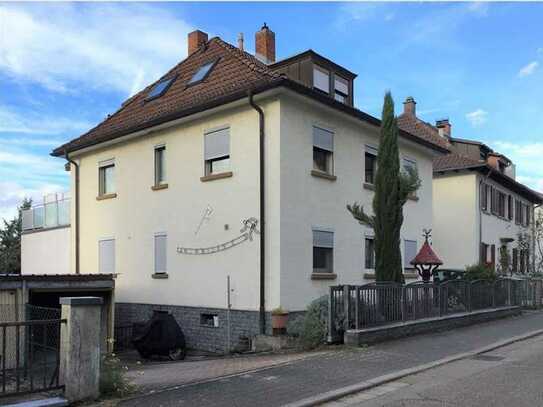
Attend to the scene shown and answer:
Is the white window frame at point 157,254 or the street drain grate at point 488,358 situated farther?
the white window frame at point 157,254

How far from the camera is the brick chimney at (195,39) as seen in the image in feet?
74.3

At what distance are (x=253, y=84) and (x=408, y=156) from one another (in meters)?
8.07

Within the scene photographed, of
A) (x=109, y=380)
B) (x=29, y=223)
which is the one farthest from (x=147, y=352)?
(x=29, y=223)

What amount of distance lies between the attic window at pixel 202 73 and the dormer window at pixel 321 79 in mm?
3409

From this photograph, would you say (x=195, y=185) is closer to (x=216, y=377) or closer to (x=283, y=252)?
(x=283, y=252)

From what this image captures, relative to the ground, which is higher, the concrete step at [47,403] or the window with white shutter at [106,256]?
the window with white shutter at [106,256]

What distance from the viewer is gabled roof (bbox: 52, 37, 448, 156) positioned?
15.5 m

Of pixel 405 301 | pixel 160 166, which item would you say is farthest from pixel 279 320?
pixel 160 166

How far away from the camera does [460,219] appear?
28203mm

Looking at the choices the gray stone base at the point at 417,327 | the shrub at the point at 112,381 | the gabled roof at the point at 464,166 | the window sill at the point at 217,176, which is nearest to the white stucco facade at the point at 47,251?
the window sill at the point at 217,176

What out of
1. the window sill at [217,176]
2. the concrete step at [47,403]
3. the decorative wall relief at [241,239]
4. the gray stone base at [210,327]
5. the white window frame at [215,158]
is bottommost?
A: the gray stone base at [210,327]

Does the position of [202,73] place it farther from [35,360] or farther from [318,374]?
[35,360]

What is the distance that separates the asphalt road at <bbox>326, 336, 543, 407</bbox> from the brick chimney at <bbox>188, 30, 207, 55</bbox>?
16134 mm

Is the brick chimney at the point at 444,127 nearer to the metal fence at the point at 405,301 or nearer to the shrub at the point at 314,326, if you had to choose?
the metal fence at the point at 405,301
